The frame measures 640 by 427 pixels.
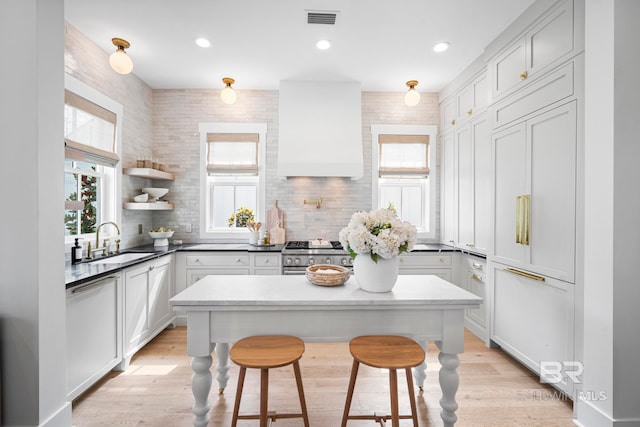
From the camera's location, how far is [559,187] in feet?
6.98

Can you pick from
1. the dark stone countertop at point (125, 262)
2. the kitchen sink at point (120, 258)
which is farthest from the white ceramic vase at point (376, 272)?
the kitchen sink at point (120, 258)

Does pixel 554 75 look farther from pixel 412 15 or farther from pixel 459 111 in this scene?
pixel 459 111

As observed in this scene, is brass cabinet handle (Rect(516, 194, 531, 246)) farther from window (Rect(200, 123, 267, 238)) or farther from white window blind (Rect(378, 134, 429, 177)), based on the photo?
window (Rect(200, 123, 267, 238))

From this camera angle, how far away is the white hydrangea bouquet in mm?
1539

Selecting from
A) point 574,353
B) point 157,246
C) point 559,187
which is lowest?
point 574,353

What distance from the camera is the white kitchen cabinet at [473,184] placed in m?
3.09

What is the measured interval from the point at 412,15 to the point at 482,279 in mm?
2664

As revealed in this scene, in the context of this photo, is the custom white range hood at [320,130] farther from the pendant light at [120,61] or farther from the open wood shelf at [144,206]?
→ the pendant light at [120,61]

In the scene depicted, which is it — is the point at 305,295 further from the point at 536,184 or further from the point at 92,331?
the point at 536,184

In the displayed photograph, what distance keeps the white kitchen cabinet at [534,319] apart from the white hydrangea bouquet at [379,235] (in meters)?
1.41
